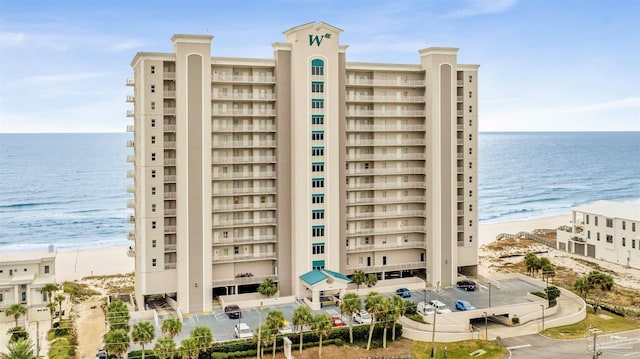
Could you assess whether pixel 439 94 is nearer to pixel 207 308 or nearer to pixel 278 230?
pixel 278 230

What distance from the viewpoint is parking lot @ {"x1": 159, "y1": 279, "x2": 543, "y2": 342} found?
180ft

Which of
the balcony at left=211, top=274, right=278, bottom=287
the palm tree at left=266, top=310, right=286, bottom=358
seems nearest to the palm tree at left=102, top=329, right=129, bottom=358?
the palm tree at left=266, top=310, right=286, bottom=358

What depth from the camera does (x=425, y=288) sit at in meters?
65.6

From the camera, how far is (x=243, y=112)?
204 ft

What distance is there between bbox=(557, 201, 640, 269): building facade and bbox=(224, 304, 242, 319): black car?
5018 cm

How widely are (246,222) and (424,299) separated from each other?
744 inches

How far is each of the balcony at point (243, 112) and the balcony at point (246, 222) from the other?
1039 centimetres

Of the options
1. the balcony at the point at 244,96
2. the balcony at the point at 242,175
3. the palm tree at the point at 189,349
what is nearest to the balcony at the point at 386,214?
the balcony at the point at 242,175

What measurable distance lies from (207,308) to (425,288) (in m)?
22.2

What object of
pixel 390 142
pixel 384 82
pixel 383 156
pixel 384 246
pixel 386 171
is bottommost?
pixel 384 246

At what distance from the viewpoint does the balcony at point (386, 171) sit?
66812 millimetres

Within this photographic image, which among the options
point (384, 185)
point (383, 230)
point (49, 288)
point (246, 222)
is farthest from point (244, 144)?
point (49, 288)

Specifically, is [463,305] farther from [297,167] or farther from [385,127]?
[385,127]

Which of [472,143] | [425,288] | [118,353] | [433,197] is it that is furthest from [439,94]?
[118,353]
